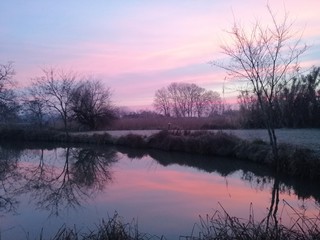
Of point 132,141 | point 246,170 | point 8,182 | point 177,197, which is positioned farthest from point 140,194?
point 132,141

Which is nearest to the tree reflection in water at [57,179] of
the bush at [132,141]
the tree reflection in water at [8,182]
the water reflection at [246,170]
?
the tree reflection in water at [8,182]

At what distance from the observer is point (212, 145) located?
23312 mm

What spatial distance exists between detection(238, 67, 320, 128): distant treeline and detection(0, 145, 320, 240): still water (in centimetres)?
1348

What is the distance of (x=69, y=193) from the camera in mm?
13867

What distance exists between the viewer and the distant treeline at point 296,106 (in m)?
32.2

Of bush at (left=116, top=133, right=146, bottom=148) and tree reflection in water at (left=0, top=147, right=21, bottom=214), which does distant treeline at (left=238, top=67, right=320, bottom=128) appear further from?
tree reflection in water at (left=0, top=147, right=21, bottom=214)

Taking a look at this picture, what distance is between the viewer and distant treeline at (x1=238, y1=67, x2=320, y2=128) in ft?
106

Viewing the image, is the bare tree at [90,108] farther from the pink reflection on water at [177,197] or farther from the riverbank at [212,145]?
the pink reflection on water at [177,197]

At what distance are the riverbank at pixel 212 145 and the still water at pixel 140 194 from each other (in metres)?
0.64

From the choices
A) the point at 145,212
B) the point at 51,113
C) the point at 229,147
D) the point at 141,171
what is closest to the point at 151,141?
the point at 229,147

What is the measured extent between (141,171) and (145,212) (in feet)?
26.4

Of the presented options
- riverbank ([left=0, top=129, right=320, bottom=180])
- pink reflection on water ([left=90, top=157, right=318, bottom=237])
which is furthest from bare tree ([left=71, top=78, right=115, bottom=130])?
pink reflection on water ([left=90, top=157, right=318, bottom=237])

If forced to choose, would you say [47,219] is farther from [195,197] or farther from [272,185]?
[272,185]

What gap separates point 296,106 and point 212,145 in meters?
13.2
